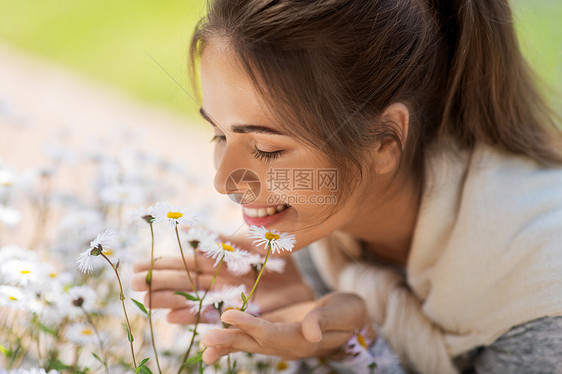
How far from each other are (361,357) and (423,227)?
226mm

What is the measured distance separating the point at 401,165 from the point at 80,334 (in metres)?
0.46

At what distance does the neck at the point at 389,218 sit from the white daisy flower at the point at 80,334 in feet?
1.22

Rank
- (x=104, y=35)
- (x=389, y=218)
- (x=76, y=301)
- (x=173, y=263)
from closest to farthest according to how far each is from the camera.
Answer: (x=76, y=301) < (x=173, y=263) < (x=389, y=218) < (x=104, y=35)

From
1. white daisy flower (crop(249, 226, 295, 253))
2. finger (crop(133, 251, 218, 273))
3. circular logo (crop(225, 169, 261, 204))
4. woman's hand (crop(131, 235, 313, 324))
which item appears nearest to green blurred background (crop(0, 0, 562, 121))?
woman's hand (crop(131, 235, 313, 324))

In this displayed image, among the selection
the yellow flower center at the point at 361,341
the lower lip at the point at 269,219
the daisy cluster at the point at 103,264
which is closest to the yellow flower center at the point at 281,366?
the daisy cluster at the point at 103,264

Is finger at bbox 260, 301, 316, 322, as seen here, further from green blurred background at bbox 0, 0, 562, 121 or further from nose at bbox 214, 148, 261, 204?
green blurred background at bbox 0, 0, 562, 121

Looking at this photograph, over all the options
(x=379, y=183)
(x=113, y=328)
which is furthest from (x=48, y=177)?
(x=379, y=183)

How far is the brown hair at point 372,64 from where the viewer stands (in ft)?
1.98

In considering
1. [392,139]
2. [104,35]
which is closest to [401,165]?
[392,139]

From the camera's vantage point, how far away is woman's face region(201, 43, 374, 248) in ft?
2.02

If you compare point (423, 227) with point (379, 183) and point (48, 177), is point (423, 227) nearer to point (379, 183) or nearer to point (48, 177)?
point (379, 183)

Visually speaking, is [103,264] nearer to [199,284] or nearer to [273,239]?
[199,284]

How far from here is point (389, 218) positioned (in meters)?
0.88

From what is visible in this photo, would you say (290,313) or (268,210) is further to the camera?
(290,313)
